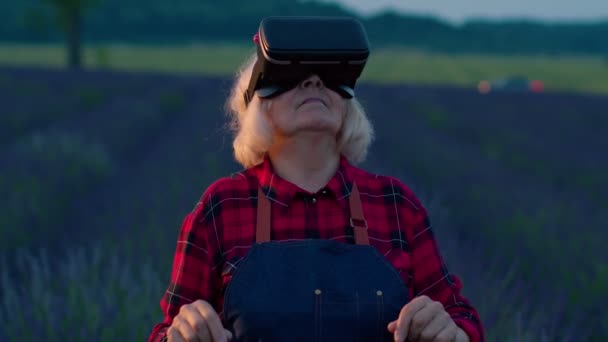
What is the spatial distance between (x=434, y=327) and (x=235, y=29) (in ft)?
331

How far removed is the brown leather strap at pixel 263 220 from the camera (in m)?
1.97

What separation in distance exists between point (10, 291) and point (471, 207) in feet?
14.0

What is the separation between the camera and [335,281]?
1.86m

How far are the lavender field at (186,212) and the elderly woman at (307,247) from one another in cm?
76

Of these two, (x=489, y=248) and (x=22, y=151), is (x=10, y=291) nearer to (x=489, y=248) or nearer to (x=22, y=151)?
(x=489, y=248)

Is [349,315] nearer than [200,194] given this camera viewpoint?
Yes

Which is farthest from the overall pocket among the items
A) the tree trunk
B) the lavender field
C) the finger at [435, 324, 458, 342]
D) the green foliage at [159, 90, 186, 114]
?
the tree trunk

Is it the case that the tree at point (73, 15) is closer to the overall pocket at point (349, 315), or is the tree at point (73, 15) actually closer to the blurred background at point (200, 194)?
the blurred background at point (200, 194)

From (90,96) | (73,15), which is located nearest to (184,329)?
(90,96)

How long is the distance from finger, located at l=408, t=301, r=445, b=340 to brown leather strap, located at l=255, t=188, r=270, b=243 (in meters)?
0.33

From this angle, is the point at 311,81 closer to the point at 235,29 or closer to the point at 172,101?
the point at 172,101

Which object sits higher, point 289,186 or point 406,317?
point 289,186

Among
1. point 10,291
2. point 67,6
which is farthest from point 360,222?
point 67,6

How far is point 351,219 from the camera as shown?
80.0 inches
